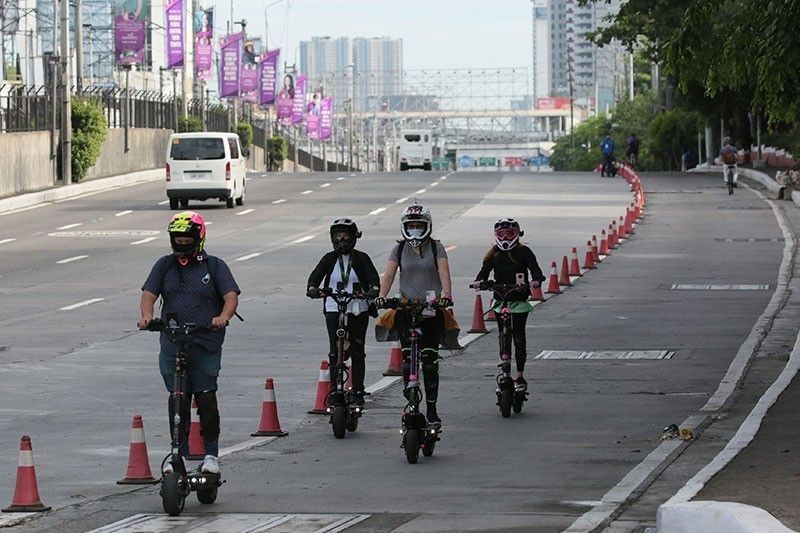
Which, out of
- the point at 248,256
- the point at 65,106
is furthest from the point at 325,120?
the point at 248,256

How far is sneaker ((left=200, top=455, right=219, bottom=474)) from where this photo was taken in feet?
39.5

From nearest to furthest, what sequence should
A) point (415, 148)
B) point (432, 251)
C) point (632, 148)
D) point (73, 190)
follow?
point (432, 251), point (73, 190), point (632, 148), point (415, 148)

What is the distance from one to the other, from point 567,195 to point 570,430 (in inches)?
1722

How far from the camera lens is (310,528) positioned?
37.0 feet

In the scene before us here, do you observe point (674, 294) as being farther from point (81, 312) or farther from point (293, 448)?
point (293, 448)

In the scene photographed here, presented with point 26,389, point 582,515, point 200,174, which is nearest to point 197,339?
point 582,515

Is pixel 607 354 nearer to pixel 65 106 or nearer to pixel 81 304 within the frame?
pixel 81 304

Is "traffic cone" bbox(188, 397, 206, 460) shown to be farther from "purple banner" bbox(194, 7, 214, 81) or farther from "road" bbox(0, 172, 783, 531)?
"purple banner" bbox(194, 7, 214, 81)

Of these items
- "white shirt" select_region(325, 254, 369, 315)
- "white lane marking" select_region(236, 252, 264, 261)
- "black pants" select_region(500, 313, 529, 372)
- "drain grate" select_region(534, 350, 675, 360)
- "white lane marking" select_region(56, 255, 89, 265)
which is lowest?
"drain grate" select_region(534, 350, 675, 360)

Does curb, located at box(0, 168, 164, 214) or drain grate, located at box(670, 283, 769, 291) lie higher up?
curb, located at box(0, 168, 164, 214)

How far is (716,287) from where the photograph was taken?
103ft

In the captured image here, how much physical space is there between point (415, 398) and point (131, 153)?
60.6 metres

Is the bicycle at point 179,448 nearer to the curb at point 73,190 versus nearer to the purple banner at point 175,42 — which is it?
the curb at point 73,190

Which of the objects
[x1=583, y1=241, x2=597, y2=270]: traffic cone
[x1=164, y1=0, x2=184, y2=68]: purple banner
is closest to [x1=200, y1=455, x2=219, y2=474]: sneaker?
[x1=583, y1=241, x2=597, y2=270]: traffic cone
